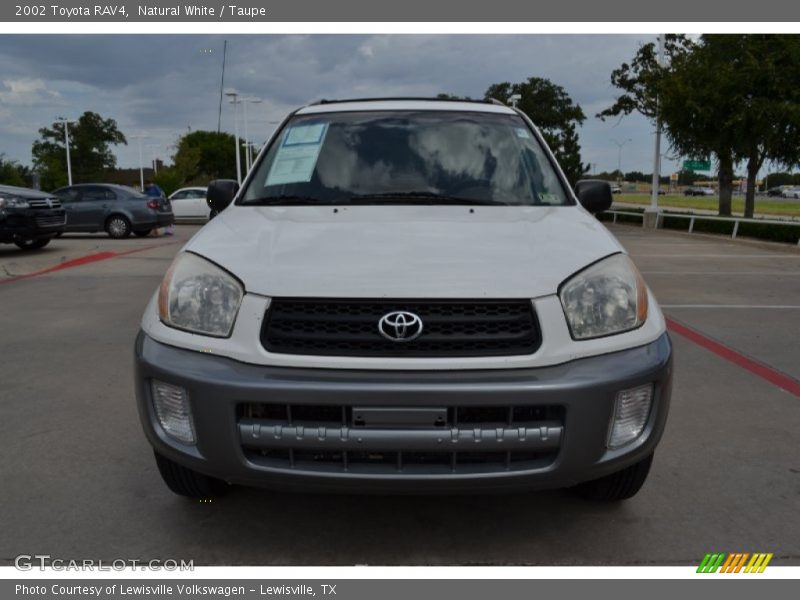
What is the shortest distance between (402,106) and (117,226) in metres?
16.4

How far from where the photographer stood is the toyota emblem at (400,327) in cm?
241

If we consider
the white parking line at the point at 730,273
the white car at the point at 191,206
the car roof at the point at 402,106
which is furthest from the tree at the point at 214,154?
the car roof at the point at 402,106

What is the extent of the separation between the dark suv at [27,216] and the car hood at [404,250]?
10705 millimetres

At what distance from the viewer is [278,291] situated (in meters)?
2.50

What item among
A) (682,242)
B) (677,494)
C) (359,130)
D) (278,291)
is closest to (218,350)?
(278,291)

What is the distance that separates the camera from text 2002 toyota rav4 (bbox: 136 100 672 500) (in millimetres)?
2338

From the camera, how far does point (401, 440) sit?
2.32 metres

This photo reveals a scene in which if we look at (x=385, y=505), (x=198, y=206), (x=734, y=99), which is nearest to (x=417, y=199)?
(x=385, y=505)

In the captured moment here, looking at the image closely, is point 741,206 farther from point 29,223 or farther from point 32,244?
point 29,223

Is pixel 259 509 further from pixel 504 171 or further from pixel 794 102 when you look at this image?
pixel 794 102

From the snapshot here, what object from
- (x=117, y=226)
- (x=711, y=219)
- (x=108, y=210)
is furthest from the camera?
(x=711, y=219)

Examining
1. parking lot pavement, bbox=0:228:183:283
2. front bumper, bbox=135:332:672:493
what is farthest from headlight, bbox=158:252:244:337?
parking lot pavement, bbox=0:228:183:283

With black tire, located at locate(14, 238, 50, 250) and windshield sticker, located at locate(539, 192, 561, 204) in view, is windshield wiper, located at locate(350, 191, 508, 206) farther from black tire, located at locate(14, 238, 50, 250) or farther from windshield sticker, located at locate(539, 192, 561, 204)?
black tire, located at locate(14, 238, 50, 250)

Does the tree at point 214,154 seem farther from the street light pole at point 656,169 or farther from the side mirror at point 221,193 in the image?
the side mirror at point 221,193
